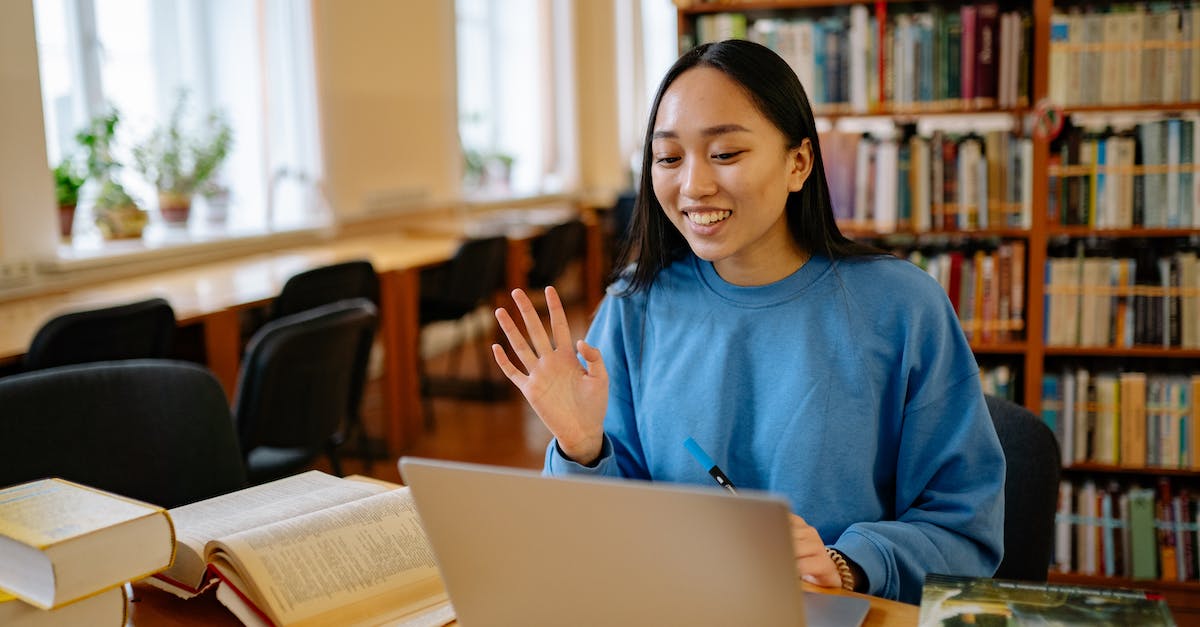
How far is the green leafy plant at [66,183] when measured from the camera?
3.80m

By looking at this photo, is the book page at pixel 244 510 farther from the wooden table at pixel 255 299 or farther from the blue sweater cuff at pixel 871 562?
the wooden table at pixel 255 299

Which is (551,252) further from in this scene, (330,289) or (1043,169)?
(1043,169)

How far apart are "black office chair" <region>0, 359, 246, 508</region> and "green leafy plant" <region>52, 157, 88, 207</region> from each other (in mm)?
2398

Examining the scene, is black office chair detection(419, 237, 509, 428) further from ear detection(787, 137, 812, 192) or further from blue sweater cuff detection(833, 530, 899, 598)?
blue sweater cuff detection(833, 530, 899, 598)

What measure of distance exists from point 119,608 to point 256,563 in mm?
124

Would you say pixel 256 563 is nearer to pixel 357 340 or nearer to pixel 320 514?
pixel 320 514

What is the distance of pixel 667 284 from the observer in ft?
4.80

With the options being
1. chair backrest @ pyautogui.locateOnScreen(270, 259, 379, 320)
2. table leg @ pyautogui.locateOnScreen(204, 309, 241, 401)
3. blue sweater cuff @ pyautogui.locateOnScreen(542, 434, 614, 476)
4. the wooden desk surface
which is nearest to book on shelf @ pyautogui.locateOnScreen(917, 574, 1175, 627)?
the wooden desk surface

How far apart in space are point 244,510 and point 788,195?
752 mm

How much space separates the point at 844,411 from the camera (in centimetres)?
131

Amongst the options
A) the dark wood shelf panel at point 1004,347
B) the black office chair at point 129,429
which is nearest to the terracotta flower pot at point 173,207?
the black office chair at point 129,429

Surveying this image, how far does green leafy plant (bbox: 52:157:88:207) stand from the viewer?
3803mm

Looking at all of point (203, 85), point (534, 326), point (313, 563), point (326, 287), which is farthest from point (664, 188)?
point (203, 85)

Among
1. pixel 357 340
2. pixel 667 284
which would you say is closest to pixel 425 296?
pixel 357 340
